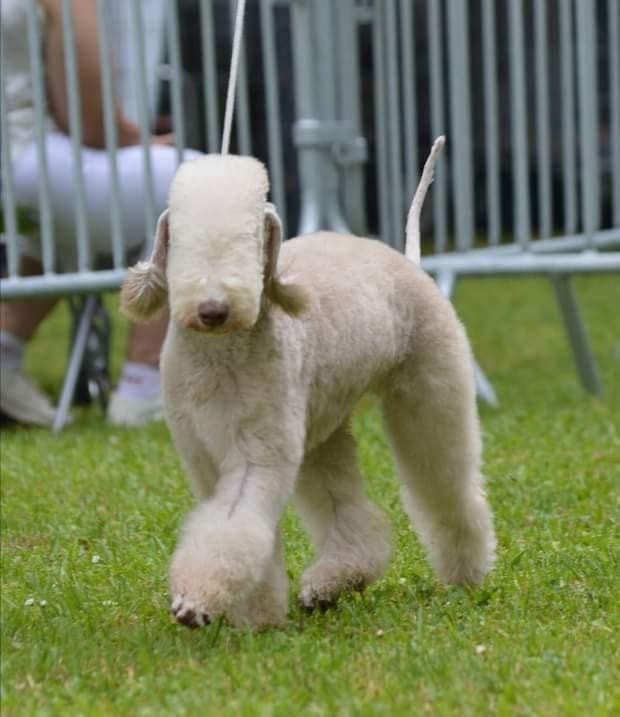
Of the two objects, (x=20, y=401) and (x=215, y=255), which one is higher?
(x=215, y=255)

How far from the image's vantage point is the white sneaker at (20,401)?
20.5ft

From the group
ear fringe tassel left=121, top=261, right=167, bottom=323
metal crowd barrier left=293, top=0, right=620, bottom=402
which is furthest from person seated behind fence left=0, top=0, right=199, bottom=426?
ear fringe tassel left=121, top=261, right=167, bottom=323

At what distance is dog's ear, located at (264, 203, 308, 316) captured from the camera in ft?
9.78

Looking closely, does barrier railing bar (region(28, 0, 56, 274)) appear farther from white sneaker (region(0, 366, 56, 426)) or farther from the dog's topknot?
the dog's topknot

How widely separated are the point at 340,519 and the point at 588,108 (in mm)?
3288

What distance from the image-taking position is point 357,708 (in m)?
2.66

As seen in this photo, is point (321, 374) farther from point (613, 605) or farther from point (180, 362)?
point (613, 605)

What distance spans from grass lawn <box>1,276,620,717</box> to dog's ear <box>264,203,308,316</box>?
23.8 inches

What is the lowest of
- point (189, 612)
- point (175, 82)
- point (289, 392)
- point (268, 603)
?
point (268, 603)

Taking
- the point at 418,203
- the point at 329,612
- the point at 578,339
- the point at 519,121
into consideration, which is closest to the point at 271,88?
the point at 519,121

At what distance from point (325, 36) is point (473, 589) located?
297 centimetres

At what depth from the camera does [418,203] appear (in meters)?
A: 3.68

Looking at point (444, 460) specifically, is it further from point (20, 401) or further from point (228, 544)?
point (20, 401)

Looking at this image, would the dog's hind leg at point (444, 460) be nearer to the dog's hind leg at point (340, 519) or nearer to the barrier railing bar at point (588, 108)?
the dog's hind leg at point (340, 519)
